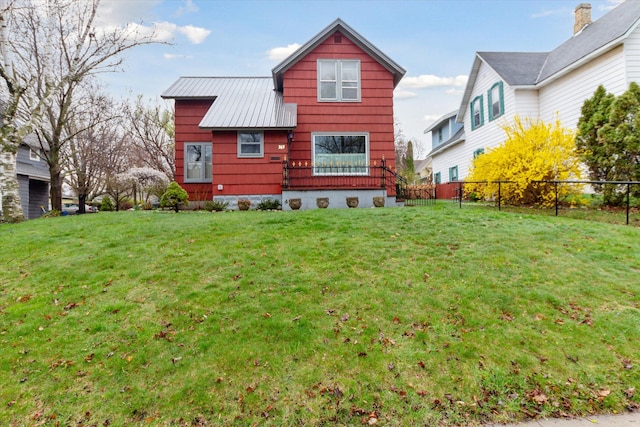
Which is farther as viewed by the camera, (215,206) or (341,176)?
(341,176)

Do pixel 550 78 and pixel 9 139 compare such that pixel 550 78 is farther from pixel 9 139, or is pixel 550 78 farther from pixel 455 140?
pixel 9 139

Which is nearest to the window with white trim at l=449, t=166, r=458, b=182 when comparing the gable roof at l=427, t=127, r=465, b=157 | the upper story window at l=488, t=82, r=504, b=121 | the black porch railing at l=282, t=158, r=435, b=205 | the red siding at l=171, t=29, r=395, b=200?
the gable roof at l=427, t=127, r=465, b=157

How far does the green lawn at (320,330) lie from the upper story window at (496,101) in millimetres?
11766

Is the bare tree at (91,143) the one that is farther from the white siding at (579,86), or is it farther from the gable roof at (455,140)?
the white siding at (579,86)

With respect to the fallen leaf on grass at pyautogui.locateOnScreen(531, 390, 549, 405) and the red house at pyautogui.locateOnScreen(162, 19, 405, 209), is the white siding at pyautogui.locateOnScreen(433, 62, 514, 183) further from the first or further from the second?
the fallen leaf on grass at pyautogui.locateOnScreen(531, 390, 549, 405)

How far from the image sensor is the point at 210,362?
332cm

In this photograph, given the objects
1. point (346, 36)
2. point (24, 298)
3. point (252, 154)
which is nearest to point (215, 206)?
point (252, 154)

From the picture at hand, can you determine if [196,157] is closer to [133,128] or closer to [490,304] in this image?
[490,304]

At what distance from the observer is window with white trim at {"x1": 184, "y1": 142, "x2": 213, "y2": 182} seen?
1422cm

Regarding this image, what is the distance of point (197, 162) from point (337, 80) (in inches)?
284

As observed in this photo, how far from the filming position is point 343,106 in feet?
44.6

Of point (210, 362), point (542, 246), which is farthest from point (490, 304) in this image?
point (210, 362)

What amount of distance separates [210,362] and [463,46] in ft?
76.2

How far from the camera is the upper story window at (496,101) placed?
52.6 ft
